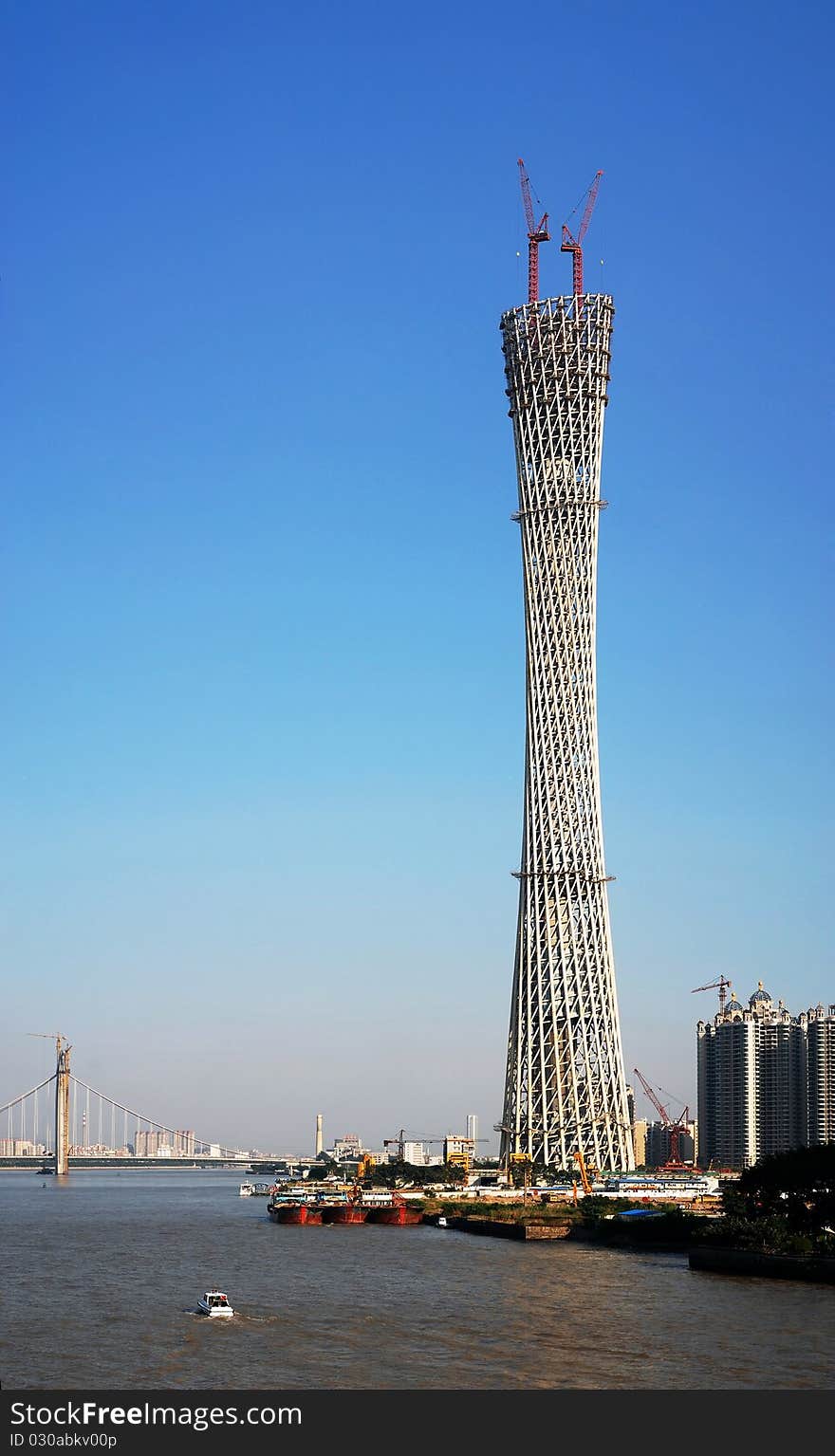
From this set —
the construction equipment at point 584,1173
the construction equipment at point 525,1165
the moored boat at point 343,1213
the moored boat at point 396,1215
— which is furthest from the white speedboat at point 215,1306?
the moored boat at point 343,1213

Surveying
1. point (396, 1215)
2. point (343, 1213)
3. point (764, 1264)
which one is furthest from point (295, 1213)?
point (764, 1264)

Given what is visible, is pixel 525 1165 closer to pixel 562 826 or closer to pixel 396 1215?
pixel 396 1215

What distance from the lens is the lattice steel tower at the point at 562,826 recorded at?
3012 inches

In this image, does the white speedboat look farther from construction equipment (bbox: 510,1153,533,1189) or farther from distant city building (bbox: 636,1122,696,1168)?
distant city building (bbox: 636,1122,696,1168)

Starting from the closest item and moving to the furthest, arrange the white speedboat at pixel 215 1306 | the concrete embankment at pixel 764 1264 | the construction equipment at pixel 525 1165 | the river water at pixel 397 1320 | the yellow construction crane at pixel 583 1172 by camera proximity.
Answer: the river water at pixel 397 1320
the white speedboat at pixel 215 1306
the concrete embankment at pixel 764 1264
the yellow construction crane at pixel 583 1172
the construction equipment at pixel 525 1165

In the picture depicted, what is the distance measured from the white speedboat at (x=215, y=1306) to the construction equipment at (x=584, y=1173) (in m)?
40.5

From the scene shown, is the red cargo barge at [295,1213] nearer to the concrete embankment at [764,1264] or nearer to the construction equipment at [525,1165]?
the construction equipment at [525,1165]

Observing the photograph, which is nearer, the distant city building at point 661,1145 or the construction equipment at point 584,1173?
the construction equipment at point 584,1173

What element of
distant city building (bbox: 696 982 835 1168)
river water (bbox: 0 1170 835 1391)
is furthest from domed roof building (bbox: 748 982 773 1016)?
river water (bbox: 0 1170 835 1391)

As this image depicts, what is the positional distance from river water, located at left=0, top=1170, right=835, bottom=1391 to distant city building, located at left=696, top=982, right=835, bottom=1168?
5716cm

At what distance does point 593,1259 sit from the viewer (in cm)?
5275

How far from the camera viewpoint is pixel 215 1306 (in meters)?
35.2

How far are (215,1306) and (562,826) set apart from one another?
42947 millimetres
